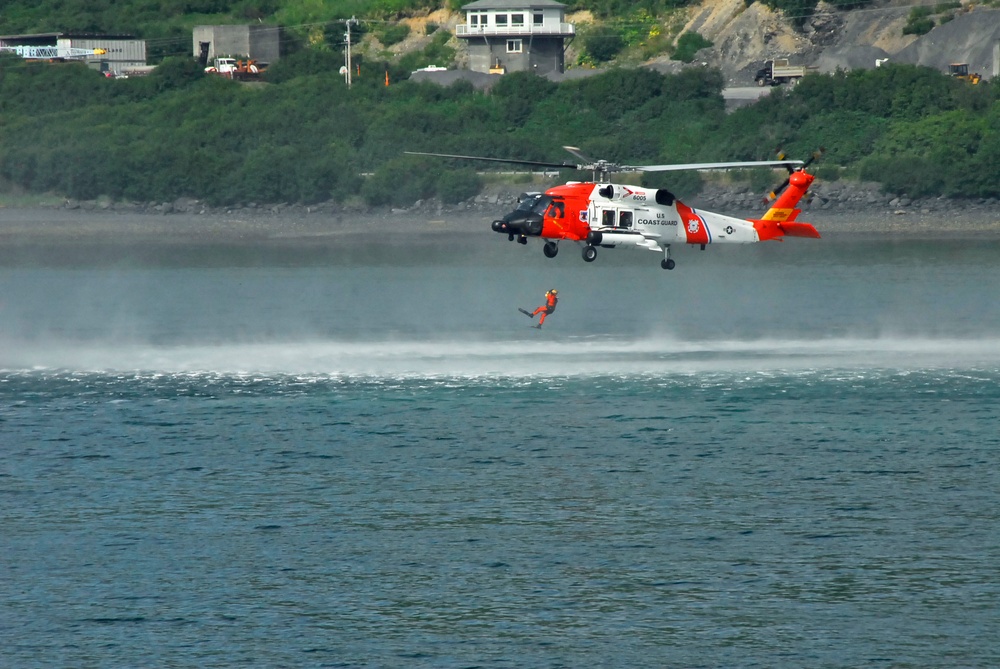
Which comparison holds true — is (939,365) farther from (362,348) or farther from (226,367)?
(226,367)

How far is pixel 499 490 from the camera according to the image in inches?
1476

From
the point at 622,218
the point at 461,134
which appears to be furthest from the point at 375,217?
the point at 622,218

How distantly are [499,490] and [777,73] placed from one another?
8589cm

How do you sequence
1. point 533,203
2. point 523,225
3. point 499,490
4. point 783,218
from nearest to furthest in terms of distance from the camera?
point 499,490
point 523,225
point 533,203
point 783,218

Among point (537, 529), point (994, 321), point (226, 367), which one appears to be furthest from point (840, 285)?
point (537, 529)

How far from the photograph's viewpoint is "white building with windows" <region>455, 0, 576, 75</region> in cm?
12712

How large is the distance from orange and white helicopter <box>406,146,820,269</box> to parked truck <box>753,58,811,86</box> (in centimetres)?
7451

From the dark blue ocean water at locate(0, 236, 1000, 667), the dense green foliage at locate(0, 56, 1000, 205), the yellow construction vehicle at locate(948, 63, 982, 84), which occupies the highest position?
the yellow construction vehicle at locate(948, 63, 982, 84)

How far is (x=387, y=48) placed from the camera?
136 metres

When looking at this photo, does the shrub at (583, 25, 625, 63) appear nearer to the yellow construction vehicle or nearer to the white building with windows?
the white building with windows

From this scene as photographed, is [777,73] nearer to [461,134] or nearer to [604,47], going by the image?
[604,47]

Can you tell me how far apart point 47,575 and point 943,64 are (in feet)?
324

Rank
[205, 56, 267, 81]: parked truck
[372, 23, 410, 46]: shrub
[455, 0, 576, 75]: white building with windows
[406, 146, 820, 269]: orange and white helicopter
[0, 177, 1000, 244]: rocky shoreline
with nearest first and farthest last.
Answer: [406, 146, 820, 269]: orange and white helicopter → [0, 177, 1000, 244]: rocky shoreline → [455, 0, 576, 75]: white building with windows → [205, 56, 267, 81]: parked truck → [372, 23, 410, 46]: shrub

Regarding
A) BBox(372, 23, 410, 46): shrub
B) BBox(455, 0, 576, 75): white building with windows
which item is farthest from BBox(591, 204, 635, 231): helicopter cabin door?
BBox(372, 23, 410, 46): shrub
